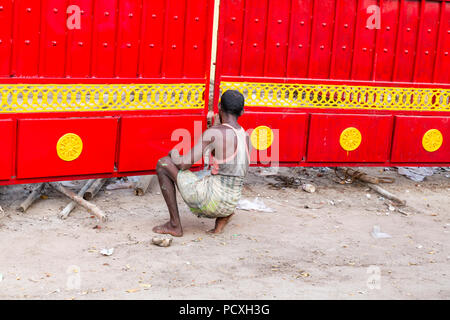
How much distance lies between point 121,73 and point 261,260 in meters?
2.27

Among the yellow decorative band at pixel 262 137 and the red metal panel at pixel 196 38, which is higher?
the red metal panel at pixel 196 38

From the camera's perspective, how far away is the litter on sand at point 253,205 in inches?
276

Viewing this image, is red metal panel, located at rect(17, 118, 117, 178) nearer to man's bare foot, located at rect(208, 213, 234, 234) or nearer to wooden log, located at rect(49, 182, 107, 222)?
wooden log, located at rect(49, 182, 107, 222)

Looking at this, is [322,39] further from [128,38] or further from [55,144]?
[55,144]

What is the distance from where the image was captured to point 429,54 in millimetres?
7980

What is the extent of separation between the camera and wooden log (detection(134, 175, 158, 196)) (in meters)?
7.20

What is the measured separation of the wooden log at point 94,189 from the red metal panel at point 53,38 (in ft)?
3.86

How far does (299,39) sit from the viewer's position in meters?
7.49

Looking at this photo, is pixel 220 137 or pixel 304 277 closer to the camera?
pixel 304 277

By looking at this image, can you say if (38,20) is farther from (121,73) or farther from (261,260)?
(261,260)

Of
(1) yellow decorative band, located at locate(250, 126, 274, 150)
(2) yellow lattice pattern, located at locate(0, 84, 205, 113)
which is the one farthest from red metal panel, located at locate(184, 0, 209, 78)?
(1) yellow decorative band, located at locate(250, 126, 274, 150)

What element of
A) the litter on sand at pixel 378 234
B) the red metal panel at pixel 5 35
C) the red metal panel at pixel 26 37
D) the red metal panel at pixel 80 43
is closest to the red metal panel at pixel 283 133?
the litter on sand at pixel 378 234

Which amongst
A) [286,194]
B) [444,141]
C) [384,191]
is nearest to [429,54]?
[444,141]

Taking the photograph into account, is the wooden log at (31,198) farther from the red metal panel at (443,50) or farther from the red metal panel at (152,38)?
the red metal panel at (443,50)
